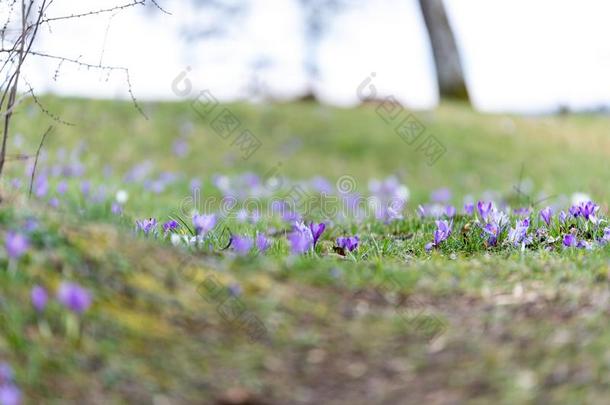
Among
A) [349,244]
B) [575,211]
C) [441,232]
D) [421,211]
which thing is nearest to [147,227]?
[349,244]

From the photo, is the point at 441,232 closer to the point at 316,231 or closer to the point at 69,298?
the point at 316,231

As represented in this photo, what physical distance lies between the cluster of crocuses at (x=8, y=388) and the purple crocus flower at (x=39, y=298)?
0.82 ft

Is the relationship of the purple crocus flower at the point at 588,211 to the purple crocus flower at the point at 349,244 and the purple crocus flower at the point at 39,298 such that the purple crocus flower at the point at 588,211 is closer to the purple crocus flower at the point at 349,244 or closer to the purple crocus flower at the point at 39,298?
the purple crocus flower at the point at 349,244

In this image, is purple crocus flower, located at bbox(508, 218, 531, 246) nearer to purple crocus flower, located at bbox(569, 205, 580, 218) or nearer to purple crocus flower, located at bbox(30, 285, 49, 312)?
purple crocus flower, located at bbox(569, 205, 580, 218)

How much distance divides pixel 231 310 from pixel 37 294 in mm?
799

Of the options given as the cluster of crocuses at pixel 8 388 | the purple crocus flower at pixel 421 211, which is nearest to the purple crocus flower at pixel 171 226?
the purple crocus flower at pixel 421 211

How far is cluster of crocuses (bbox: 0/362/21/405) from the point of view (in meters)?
2.43

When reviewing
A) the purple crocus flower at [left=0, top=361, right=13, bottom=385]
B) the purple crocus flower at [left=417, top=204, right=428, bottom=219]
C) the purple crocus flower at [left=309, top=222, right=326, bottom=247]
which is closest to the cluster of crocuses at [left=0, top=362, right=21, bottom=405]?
the purple crocus flower at [left=0, top=361, right=13, bottom=385]

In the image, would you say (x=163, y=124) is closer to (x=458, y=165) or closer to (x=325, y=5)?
(x=458, y=165)

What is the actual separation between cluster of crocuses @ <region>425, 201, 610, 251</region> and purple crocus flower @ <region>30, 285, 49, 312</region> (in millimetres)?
2731

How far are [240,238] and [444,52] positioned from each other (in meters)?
17.4

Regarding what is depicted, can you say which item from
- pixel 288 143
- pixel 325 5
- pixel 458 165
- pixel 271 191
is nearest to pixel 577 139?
pixel 458 165

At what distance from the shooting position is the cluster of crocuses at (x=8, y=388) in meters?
2.43

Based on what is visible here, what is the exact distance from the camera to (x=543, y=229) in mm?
5211
